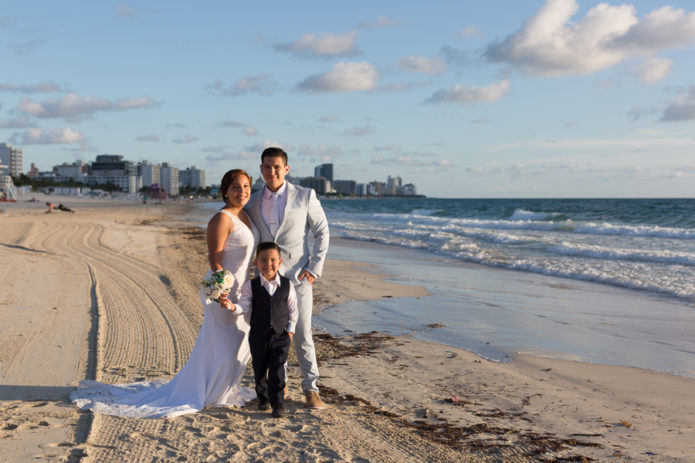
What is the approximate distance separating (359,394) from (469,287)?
6.61m

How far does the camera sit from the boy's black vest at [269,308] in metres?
4.01

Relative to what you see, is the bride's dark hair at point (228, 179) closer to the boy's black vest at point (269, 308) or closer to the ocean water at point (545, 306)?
the boy's black vest at point (269, 308)

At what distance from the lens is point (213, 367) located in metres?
4.15

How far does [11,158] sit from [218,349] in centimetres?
22095

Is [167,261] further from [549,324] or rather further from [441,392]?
[441,392]

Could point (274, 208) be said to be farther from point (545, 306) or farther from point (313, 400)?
point (545, 306)

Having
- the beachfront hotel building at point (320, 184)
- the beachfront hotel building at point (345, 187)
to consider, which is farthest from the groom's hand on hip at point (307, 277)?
the beachfront hotel building at point (345, 187)

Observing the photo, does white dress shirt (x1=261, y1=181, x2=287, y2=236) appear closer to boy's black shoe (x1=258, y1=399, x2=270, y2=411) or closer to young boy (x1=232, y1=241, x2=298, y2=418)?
young boy (x1=232, y1=241, x2=298, y2=418)

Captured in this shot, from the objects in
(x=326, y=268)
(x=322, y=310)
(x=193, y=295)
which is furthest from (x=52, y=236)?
(x=322, y=310)

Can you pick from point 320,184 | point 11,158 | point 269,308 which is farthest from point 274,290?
point 11,158

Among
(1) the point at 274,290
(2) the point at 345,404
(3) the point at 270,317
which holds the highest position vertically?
(1) the point at 274,290

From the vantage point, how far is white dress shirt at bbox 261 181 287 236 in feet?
13.7

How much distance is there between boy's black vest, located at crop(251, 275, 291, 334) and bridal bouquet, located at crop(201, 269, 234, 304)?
0.26 m

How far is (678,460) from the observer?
352 cm
